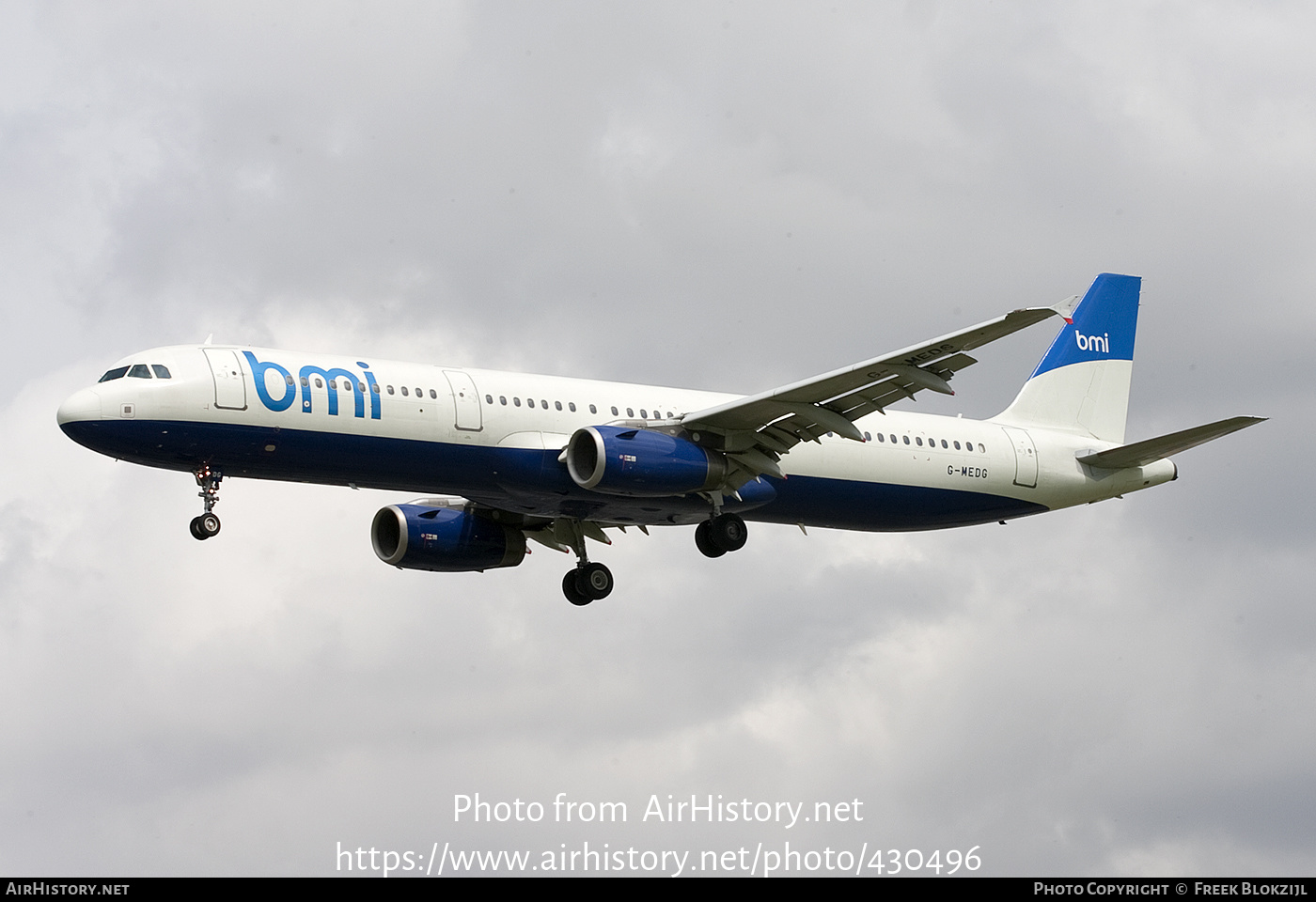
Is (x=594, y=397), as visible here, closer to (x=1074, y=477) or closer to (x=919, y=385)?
(x=919, y=385)

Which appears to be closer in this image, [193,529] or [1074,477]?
[193,529]

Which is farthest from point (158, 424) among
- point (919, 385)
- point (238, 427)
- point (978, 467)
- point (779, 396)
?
point (978, 467)

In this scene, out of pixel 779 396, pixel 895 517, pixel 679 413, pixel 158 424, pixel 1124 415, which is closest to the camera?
pixel 158 424

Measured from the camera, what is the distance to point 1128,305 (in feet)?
182

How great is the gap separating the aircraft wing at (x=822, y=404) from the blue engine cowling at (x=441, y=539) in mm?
8330

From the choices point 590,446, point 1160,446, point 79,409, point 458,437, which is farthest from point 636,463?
point 1160,446

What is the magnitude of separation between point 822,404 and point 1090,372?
14.6 m

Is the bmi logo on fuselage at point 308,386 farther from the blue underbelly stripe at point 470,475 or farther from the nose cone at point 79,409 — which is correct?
the nose cone at point 79,409

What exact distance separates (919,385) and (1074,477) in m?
11.6

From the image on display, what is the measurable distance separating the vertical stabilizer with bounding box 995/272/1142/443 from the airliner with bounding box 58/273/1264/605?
0.18 m

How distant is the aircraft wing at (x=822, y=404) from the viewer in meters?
39.1

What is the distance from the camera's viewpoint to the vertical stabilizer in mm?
52531

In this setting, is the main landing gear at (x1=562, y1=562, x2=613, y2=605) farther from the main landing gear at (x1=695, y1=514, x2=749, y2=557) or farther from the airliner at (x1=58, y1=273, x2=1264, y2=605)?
the main landing gear at (x1=695, y1=514, x2=749, y2=557)

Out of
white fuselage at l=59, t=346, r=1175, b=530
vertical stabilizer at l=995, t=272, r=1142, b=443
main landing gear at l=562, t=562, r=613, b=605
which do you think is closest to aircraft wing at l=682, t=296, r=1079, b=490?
white fuselage at l=59, t=346, r=1175, b=530
